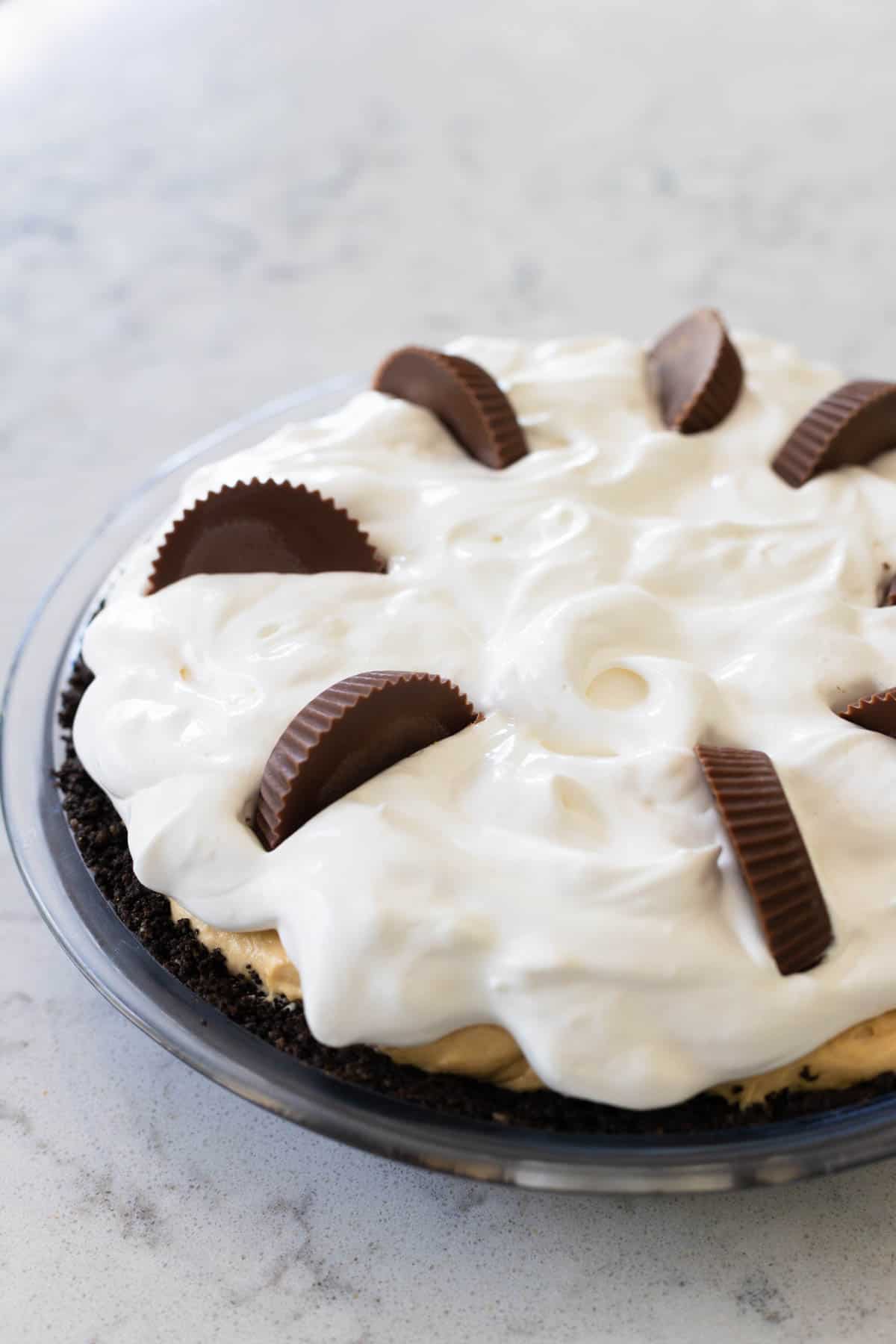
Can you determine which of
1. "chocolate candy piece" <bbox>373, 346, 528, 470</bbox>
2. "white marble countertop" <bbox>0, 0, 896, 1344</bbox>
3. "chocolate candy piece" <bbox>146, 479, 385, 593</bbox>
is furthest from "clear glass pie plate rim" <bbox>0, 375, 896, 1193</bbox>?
"chocolate candy piece" <bbox>373, 346, 528, 470</bbox>

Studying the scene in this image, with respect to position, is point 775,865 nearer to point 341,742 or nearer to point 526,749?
point 526,749

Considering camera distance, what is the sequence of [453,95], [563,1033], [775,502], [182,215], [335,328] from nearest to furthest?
[563,1033]
[775,502]
[335,328]
[182,215]
[453,95]

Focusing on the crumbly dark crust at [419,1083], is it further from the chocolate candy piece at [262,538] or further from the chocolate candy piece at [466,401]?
the chocolate candy piece at [466,401]

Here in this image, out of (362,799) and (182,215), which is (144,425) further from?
(362,799)

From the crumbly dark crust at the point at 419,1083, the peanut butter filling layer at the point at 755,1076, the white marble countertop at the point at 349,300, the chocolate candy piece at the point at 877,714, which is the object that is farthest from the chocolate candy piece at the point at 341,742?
the chocolate candy piece at the point at 877,714

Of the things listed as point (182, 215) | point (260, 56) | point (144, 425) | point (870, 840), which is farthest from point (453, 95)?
point (870, 840)

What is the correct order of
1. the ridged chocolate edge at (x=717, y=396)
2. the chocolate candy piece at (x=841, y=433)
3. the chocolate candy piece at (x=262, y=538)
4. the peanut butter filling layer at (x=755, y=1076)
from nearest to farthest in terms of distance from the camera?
the peanut butter filling layer at (x=755, y=1076) → the chocolate candy piece at (x=262, y=538) → the chocolate candy piece at (x=841, y=433) → the ridged chocolate edge at (x=717, y=396)
